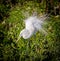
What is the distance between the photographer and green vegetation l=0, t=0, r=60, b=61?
9.58ft

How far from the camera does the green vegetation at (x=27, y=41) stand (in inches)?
115

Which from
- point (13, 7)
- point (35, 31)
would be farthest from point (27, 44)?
point (13, 7)

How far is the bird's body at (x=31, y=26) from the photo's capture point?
2965mm

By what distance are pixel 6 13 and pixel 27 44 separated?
0.54m

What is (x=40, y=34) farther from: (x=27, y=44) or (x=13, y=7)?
(x=13, y=7)

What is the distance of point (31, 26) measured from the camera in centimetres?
300

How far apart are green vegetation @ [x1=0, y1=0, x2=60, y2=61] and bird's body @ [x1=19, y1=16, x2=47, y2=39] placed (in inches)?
1.9

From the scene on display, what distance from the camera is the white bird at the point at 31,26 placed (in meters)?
2.97

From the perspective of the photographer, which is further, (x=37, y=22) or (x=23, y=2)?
(x=23, y=2)

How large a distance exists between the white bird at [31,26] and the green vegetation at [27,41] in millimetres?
48

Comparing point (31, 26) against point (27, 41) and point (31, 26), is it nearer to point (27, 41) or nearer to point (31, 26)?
point (31, 26)

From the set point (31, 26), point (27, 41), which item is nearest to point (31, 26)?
point (31, 26)

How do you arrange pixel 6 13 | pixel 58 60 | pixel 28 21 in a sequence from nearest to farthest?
1. pixel 58 60
2. pixel 28 21
3. pixel 6 13

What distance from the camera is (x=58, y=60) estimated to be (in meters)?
2.86
